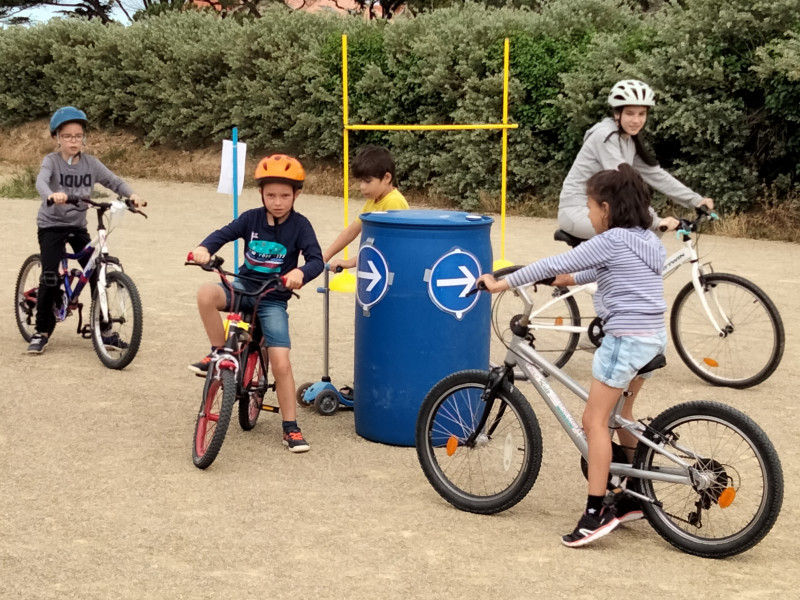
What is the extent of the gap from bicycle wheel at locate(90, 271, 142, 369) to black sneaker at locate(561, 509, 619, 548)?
3.65 m

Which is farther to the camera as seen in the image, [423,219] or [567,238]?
[567,238]

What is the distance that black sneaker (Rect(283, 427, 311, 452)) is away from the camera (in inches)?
230

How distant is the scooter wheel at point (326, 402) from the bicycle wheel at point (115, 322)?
57.6 inches

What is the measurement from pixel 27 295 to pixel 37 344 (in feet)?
1.42

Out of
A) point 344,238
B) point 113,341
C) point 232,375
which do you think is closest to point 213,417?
point 232,375

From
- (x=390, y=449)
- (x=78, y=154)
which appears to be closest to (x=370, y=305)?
(x=390, y=449)

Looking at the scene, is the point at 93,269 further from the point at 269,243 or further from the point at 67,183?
the point at 269,243

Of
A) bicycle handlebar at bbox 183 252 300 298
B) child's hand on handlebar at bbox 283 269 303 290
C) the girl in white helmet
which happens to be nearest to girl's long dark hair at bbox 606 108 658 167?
the girl in white helmet

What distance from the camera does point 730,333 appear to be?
7.15 metres

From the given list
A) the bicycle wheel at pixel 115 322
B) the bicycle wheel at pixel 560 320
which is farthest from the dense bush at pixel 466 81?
the bicycle wheel at pixel 115 322

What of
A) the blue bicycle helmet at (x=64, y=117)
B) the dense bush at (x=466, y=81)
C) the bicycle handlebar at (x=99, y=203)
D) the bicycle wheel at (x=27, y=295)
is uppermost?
the dense bush at (x=466, y=81)

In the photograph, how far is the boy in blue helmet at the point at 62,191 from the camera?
7.71 m

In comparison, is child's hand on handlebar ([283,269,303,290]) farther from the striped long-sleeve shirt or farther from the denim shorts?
the denim shorts

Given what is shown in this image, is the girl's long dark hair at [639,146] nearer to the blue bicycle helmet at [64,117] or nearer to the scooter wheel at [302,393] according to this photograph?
the scooter wheel at [302,393]
